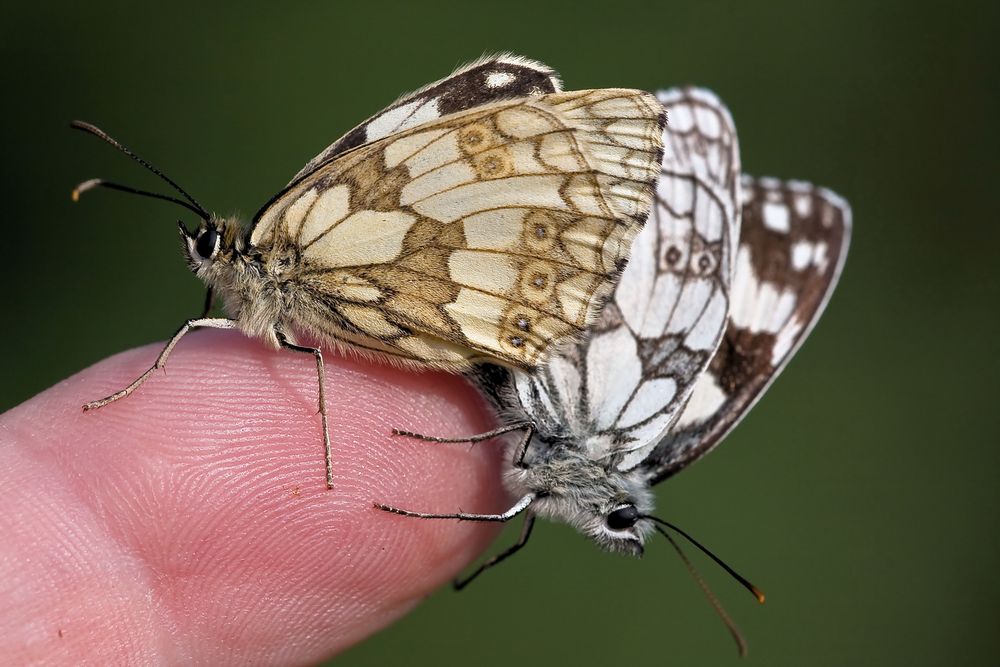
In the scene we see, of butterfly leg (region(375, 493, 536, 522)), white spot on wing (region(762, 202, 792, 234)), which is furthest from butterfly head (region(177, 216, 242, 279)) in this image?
white spot on wing (region(762, 202, 792, 234))

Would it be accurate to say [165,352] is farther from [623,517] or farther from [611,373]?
[623,517]

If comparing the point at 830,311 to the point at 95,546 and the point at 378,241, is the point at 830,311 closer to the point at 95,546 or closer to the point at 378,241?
the point at 378,241

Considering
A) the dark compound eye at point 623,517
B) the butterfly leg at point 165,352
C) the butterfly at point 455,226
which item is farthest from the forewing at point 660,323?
the butterfly leg at point 165,352

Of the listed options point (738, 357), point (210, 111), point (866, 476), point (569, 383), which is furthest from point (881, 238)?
point (210, 111)

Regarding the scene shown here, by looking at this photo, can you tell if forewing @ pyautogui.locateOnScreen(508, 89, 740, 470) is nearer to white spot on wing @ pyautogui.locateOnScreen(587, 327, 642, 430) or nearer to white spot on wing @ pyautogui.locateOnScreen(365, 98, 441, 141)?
white spot on wing @ pyautogui.locateOnScreen(587, 327, 642, 430)

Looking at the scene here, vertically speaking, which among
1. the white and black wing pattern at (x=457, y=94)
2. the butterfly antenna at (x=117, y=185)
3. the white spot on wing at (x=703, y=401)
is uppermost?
the white and black wing pattern at (x=457, y=94)

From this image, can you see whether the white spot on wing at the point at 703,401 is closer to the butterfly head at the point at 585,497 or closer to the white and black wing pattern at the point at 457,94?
the butterfly head at the point at 585,497
